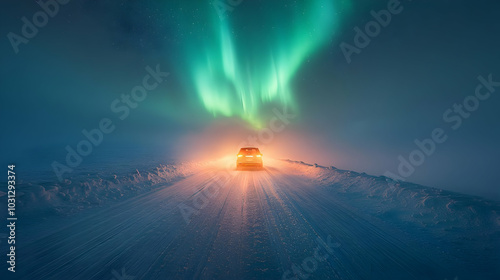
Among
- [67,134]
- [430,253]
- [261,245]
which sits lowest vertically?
[430,253]

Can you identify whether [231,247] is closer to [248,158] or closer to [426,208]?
[426,208]

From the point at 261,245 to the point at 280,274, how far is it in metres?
0.75

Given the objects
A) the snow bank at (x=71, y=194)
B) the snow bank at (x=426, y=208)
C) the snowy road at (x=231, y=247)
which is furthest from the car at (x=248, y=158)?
the snowy road at (x=231, y=247)

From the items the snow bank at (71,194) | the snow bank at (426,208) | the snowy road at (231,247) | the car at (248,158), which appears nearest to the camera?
the snowy road at (231,247)

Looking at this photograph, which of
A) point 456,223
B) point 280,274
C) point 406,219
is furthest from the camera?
point 406,219

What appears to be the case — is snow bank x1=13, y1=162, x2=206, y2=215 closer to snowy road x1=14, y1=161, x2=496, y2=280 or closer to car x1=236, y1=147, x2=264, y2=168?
snowy road x1=14, y1=161, x2=496, y2=280

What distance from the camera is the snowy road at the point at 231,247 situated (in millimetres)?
2422

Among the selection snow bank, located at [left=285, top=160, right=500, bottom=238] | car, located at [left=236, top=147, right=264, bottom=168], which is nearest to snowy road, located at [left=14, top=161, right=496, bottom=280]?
snow bank, located at [left=285, top=160, right=500, bottom=238]

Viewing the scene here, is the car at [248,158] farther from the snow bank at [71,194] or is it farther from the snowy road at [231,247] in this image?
the snowy road at [231,247]

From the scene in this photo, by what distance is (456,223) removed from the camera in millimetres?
4184

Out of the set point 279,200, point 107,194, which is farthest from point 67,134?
point 279,200

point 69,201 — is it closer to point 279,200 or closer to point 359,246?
point 279,200

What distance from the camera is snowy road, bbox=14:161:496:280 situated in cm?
242

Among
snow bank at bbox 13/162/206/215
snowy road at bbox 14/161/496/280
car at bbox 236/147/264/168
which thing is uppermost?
car at bbox 236/147/264/168
